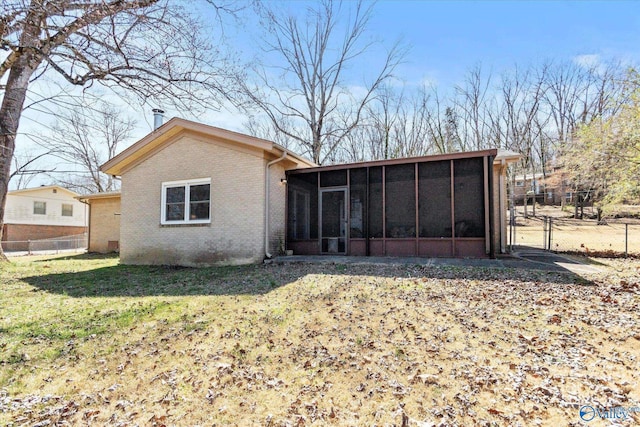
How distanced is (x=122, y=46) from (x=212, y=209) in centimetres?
560

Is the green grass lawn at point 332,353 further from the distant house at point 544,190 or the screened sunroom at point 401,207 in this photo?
the distant house at point 544,190

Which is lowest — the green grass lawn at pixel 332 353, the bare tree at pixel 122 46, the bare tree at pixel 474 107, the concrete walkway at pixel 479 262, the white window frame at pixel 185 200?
the green grass lawn at pixel 332 353

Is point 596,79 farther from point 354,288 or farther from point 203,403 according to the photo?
point 203,403

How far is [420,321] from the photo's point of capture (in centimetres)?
435

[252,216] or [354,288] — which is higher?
[252,216]

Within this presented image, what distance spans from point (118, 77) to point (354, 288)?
209 inches

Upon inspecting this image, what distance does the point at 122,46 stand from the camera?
4883mm

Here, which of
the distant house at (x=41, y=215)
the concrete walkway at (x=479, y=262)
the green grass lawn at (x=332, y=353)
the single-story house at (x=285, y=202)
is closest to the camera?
the green grass lawn at (x=332, y=353)

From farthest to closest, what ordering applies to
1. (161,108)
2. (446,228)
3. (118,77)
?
(446,228)
(161,108)
(118,77)

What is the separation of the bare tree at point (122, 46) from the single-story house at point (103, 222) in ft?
39.7

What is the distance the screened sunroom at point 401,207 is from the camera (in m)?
8.57

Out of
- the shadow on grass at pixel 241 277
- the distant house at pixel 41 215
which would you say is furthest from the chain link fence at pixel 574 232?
the distant house at pixel 41 215

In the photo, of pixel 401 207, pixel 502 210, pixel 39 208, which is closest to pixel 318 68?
pixel 401 207

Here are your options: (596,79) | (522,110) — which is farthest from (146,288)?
(596,79)
